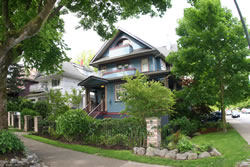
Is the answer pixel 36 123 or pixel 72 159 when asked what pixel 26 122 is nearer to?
pixel 36 123

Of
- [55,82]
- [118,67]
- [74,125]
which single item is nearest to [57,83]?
[55,82]

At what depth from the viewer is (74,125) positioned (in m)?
10.5

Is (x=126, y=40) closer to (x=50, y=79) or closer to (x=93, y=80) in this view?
(x=93, y=80)

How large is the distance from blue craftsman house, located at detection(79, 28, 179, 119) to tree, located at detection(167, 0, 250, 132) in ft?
17.2

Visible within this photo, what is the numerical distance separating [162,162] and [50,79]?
2786 cm

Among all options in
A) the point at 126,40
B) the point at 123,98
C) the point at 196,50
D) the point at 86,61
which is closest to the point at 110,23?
the point at 123,98

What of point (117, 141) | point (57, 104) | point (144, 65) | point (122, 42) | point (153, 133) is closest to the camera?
point (153, 133)

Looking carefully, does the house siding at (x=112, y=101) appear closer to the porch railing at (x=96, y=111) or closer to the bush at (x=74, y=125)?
the porch railing at (x=96, y=111)

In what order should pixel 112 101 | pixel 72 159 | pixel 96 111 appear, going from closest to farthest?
pixel 72 159
pixel 96 111
pixel 112 101

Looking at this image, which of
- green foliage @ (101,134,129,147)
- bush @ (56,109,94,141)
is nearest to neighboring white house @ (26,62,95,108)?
bush @ (56,109,94,141)

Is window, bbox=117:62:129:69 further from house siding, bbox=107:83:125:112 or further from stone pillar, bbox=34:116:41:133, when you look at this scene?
stone pillar, bbox=34:116:41:133

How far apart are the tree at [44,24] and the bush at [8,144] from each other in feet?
6.35

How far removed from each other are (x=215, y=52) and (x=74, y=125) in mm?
9737

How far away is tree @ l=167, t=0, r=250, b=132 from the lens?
11.9 m
